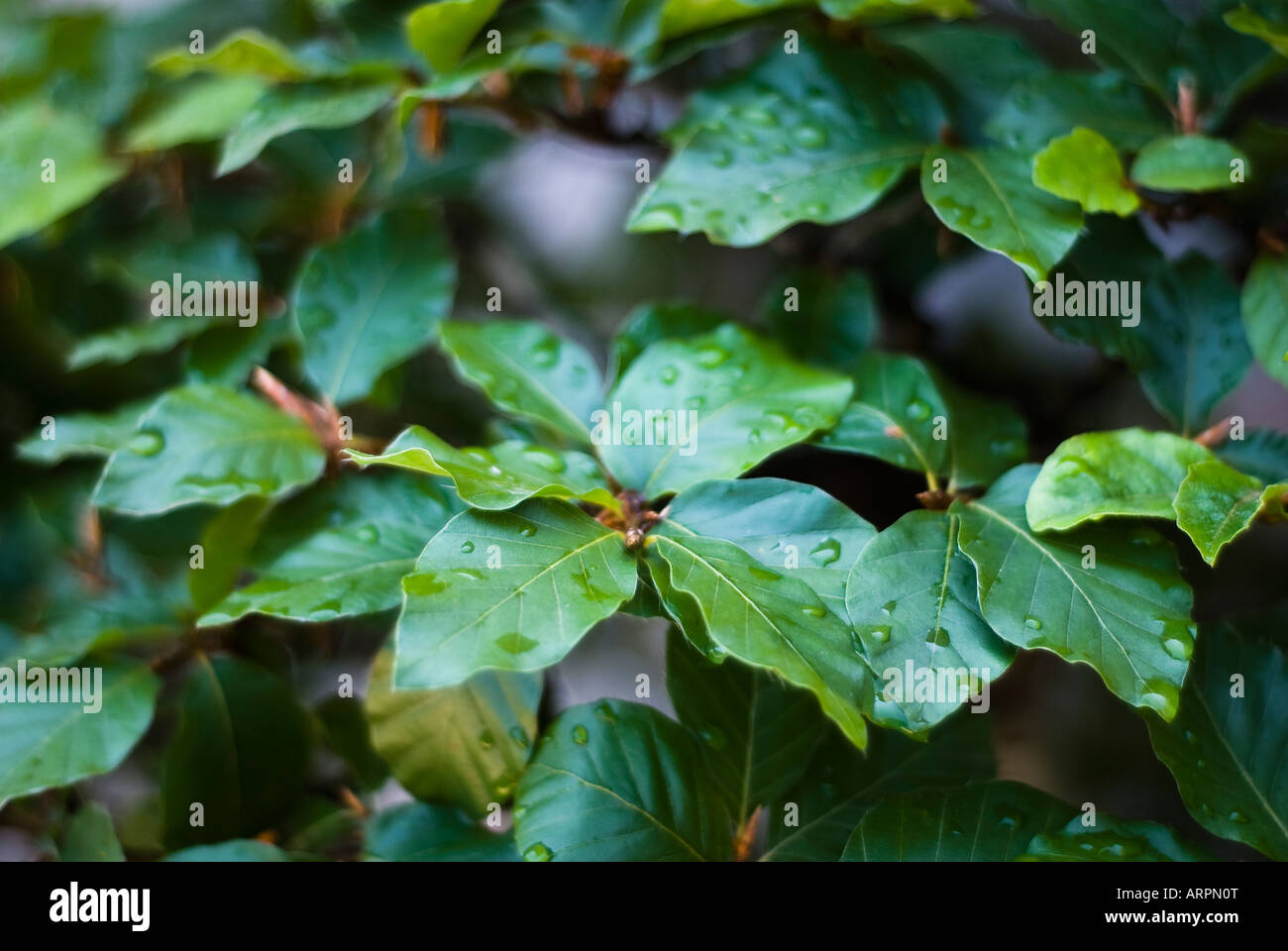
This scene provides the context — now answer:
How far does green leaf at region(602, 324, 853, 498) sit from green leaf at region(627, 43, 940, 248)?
0.09 meters

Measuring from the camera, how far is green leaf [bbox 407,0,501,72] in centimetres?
71

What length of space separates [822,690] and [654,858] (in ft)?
0.67

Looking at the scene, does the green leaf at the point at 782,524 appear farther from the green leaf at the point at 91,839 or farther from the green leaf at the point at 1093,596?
the green leaf at the point at 91,839

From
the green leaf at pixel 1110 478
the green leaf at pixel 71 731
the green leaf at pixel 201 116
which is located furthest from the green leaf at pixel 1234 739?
the green leaf at pixel 201 116

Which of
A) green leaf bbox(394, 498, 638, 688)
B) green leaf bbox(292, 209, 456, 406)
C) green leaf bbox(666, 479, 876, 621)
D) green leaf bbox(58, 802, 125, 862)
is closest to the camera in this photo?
green leaf bbox(394, 498, 638, 688)

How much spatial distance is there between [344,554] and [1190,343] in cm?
65

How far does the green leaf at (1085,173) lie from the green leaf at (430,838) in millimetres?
575

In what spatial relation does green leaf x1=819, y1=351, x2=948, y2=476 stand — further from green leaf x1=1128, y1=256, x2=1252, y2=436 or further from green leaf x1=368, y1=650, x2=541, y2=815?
green leaf x1=368, y1=650, x2=541, y2=815

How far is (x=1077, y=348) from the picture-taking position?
0.98 meters

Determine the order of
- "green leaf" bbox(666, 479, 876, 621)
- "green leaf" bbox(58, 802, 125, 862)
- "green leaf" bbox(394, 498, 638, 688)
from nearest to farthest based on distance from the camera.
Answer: "green leaf" bbox(394, 498, 638, 688) < "green leaf" bbox(666, 479, 876, 621) < "green leaf" bbox(58, 802, 125, 862)

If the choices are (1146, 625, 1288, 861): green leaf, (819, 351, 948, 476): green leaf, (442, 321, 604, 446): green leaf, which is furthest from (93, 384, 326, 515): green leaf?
(1146, 625, 1288, 861): green leaf
